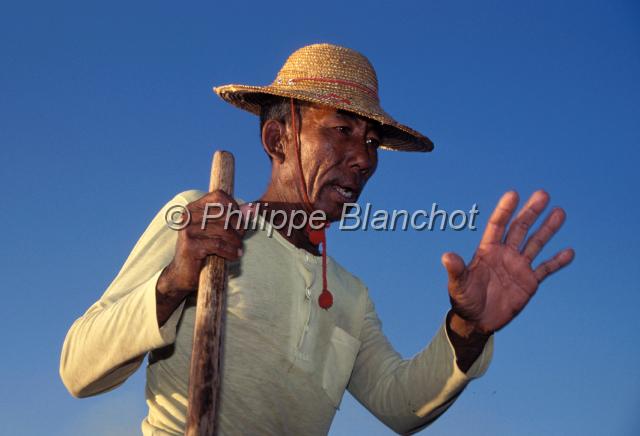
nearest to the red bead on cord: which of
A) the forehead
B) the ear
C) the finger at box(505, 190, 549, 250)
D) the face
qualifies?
the face

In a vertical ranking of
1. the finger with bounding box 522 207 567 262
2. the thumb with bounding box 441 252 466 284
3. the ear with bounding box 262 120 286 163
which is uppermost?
the ear with bounding box 262 120 286 163

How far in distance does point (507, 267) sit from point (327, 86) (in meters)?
1.93

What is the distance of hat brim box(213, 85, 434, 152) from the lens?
5664 millimetres

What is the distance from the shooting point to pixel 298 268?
5.41m

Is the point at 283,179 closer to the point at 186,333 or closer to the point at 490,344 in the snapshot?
the point at 186,333

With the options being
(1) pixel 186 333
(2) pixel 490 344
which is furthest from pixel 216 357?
(2) pixel 490 344

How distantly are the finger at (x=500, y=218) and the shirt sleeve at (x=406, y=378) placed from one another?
0.70m

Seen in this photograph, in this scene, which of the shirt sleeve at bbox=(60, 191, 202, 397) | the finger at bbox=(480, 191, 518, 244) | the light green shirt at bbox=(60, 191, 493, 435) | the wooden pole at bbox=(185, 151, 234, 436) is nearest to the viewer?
the wooden pole at bbox=(185, 151, 234, 436)

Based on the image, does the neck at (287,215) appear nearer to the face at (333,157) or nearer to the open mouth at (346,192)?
the face at (333,157)

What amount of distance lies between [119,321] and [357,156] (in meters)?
2.10

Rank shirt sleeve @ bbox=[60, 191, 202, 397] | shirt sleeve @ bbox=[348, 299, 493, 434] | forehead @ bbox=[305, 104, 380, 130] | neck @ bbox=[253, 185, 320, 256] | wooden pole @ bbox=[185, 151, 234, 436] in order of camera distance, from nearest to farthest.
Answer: wooden pole @ bbox=[185, 151, 234, 436]
shirt sleeve @ bbox=[60, 191, 202, 397]
shirt sleeve @ bbox=[348, 299, 493, 434]
neck @ bbox=[253, 185, 320, 256]
forehead @ bbox=[305, 104, 380, 130]

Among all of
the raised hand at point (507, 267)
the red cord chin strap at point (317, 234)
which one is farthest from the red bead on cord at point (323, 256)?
the raised hand at point (507, 267)

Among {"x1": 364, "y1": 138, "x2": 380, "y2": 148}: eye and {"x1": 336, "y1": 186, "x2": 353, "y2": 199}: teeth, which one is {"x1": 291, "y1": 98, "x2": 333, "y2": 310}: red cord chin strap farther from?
{"x1": 364, "y1": 138, "x2": 380, "y2": 148}: eye

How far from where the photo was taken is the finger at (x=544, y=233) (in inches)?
187
